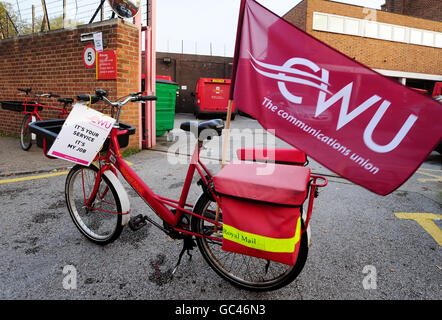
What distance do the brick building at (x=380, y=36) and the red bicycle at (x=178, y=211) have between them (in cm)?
1896

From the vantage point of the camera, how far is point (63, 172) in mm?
4340

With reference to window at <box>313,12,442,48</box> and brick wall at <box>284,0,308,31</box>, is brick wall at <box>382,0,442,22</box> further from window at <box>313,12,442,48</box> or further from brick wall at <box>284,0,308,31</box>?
brick wall at <box>284,0,308,31</box>

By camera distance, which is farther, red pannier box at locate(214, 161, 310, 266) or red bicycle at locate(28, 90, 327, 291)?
red bicycle at locate(28, 90, 327, 291)

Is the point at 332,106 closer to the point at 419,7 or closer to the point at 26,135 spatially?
the point at 26,135

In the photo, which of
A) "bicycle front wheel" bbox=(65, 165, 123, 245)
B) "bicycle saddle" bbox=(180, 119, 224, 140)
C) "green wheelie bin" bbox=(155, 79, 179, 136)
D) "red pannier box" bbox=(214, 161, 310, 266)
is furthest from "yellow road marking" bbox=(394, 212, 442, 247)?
"green wheelie bin" bbox=(155, 79, 179, 136)

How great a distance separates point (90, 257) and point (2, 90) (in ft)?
24.7

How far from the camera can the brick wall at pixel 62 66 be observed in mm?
5211

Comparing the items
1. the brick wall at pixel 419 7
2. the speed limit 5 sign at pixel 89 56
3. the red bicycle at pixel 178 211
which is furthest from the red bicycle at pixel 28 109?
the brick wall at pixel 419 7

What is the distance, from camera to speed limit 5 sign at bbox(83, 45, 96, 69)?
5.44 metres

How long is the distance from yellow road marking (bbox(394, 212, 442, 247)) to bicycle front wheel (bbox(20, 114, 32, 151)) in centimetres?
655

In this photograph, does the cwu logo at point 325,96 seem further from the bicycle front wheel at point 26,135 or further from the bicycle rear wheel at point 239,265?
the bicycle front wheel at point 26,135

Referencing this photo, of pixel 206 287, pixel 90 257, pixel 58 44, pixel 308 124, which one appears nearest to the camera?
pixel 308 124
